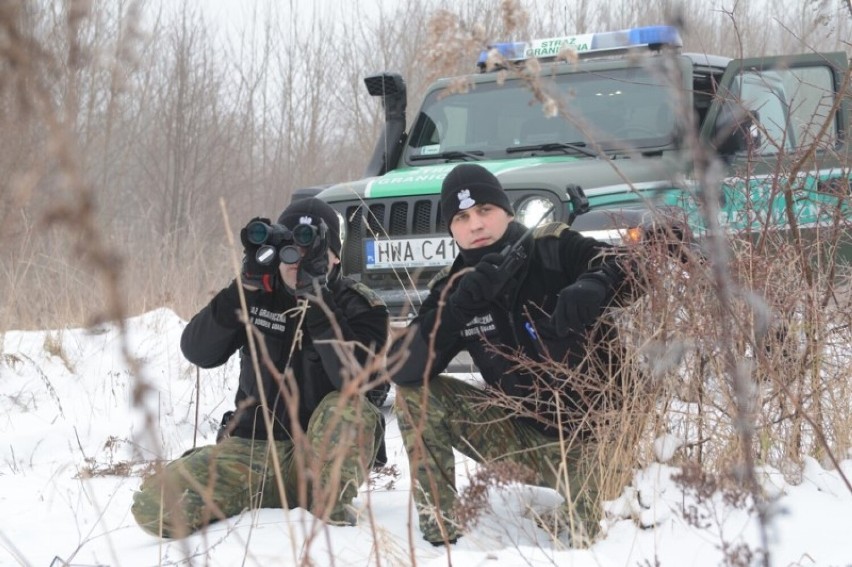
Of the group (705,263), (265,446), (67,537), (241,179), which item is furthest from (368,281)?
(241,179)

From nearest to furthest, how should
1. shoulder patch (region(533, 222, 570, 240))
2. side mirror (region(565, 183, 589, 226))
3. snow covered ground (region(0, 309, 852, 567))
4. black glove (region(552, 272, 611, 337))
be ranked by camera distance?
snow covered ground (region(0, 309, 852, 567)) → black glove (region(552, 272, 611, 337)) → shoulder patch (region(533, 222, 570, 240)) → side mirror (region(565, 183, 589, 226))

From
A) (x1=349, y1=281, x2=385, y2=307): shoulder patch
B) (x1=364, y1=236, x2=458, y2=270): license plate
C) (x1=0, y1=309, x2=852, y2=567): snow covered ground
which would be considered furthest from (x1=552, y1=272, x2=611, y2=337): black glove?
(x1=364, y1=236, x2=458, y2=270): license plate

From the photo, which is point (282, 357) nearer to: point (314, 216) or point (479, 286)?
point (314, 216)

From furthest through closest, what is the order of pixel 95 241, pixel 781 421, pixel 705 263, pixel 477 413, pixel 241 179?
pixel 241 179
pixel 477 413
pixel 781 421
pixel 705 263
pixel 95 241

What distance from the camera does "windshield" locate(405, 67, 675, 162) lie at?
493cm

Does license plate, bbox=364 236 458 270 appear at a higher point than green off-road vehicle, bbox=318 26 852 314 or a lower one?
lower

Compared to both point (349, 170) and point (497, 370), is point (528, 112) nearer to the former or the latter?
point (497, 370)

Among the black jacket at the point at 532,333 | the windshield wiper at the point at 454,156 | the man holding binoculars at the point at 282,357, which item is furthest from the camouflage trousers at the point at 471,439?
the windshield wiper at the point at 454,156

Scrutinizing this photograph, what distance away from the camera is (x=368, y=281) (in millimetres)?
4910

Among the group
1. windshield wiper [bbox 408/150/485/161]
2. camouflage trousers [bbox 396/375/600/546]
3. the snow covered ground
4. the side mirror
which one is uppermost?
windshield wiper [bbox 408/150/485/161]

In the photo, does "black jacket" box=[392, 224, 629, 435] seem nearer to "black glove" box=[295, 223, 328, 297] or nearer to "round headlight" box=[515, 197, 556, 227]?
"black glove" box=[295, 223, 328, 297]

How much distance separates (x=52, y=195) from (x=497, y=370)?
2.09 metres

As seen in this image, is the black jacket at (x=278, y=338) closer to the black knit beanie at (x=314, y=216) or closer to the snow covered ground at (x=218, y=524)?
the black knit beanie at (x=314, y=216)

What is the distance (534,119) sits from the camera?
5.23m
